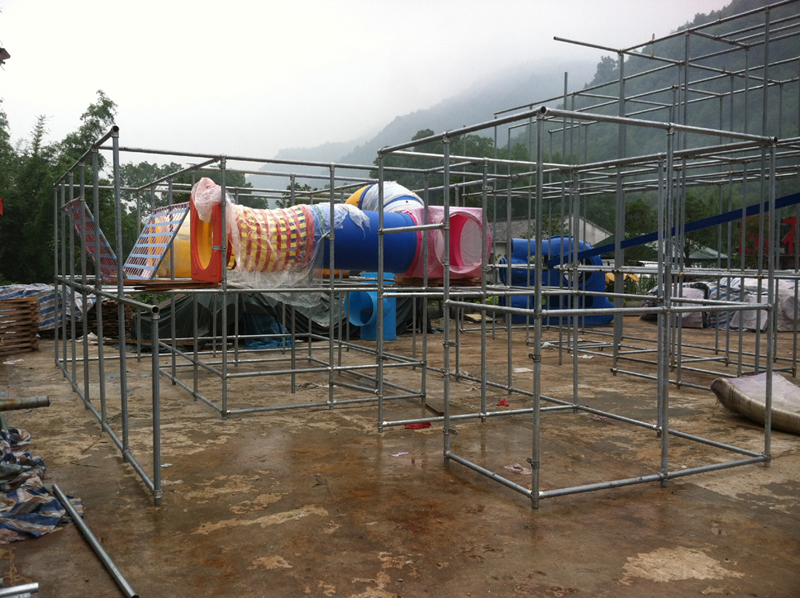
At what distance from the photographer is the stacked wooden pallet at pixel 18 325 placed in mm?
10312

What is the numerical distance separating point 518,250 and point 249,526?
13.0m

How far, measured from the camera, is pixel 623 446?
547 centimetres

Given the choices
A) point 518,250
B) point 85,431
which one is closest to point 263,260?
point 85,431

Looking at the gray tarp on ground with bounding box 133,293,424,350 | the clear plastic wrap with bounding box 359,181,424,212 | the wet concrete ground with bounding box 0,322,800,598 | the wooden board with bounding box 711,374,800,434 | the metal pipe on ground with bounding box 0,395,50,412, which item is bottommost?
the wet concrete ground with bounding box 0,322,800,598

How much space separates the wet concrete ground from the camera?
10.5 ft

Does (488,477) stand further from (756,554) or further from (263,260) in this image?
(263,260)

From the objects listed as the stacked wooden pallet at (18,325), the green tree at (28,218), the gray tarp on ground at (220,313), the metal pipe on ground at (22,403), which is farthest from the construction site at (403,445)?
the green tree at (28,218)

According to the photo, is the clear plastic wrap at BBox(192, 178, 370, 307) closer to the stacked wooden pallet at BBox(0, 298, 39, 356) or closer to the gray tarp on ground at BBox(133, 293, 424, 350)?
the gray tarp on ground at BBox(133, 293, 424, 350)

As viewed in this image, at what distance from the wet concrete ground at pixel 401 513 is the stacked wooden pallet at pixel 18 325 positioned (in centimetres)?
451

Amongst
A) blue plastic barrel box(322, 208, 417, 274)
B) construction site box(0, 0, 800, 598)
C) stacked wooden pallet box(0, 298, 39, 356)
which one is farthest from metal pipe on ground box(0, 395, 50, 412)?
stacked wooden pallet box(0, 298, 39, 356)

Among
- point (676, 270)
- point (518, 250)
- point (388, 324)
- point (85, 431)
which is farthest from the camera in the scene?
point (518, 250)

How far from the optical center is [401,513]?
400cm

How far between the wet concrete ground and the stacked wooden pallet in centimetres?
451

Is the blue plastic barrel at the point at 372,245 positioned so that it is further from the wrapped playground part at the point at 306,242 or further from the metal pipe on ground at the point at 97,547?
the metal pipe on ground at the point at 97,547
